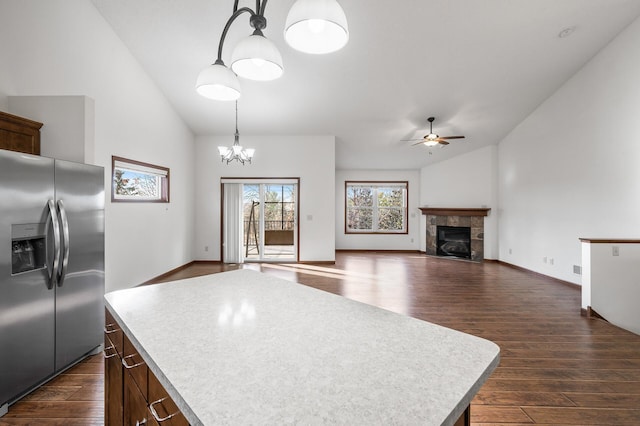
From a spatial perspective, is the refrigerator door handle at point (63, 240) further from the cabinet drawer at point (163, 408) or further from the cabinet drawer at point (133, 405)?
the cabinet drawer at point (163, 408)

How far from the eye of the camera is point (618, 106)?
13.2ft

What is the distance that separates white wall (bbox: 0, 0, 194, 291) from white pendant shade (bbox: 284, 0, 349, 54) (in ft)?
10.2

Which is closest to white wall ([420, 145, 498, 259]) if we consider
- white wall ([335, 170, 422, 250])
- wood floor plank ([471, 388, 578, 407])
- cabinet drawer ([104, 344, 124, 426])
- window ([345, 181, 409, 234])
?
white wall ([335, 170, 422, 250])

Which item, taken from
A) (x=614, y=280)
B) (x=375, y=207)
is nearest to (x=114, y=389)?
(x=614, y=280)

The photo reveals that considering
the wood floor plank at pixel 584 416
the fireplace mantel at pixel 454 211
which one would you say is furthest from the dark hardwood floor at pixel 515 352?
the fireplace mantel at pixel 454 211

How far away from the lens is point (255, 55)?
1225 mm

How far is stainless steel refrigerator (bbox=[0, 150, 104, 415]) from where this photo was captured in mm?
1911

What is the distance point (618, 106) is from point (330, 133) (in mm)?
4568

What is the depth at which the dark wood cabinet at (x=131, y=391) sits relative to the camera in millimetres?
795

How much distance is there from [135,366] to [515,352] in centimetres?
300

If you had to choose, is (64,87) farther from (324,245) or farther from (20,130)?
(324,245)

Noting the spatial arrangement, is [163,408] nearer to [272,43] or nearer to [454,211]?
[272,43]

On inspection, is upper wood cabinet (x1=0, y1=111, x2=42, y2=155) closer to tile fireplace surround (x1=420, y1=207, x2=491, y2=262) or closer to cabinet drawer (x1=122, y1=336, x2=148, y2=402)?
cabinet drawer (x1=122, y1=336, x2=148, y2=402)

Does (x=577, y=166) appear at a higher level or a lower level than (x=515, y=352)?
higher
